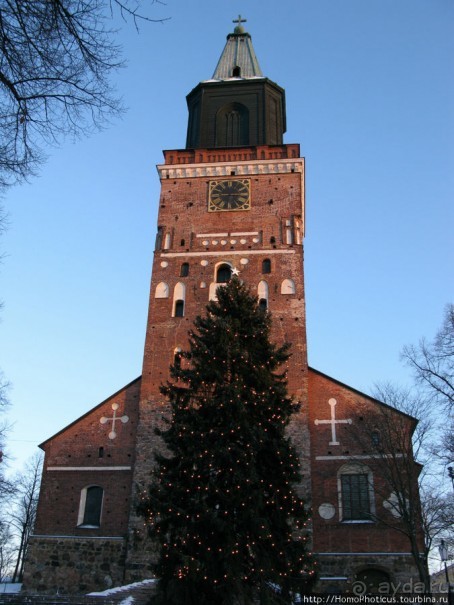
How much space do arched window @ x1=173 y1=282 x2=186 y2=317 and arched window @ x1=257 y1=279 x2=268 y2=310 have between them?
10.1 ft

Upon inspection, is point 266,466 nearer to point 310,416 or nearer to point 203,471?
point 203,471

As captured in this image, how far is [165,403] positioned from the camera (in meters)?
20.6

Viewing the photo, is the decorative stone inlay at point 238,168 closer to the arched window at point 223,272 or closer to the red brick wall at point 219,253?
the red brick wall at point 219,253

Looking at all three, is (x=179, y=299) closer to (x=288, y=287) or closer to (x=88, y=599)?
(x=288, y=287)

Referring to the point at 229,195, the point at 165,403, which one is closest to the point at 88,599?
the point at 165,403

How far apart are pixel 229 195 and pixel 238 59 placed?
33.8ft

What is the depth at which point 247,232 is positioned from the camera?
2414 centimetres

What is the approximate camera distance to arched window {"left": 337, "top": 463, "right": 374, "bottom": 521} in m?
18.6

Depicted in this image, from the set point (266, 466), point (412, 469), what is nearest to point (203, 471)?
point (266, 466)

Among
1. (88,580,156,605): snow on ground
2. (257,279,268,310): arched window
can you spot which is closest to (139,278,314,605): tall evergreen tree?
(88,580,156,605): snow on ground

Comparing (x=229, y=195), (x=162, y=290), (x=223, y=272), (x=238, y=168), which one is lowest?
(x=162, y=290)

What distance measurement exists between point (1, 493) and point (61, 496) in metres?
3.12

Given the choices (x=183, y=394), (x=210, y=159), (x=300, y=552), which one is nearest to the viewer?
(x=300, y=552)

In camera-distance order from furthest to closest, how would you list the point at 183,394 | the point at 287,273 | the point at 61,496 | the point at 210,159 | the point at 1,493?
the point at 210,159 < the point at 287,273 < the point at 1,493 < the point at 61,496 < the point at 183,394
